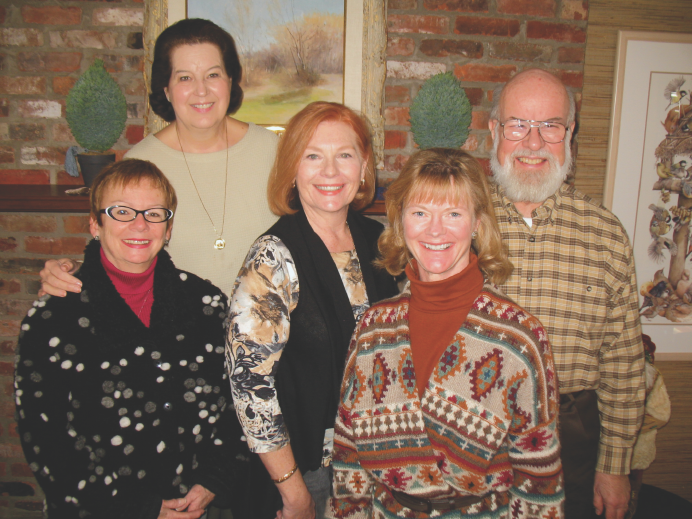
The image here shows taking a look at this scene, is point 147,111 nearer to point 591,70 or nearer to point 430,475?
point 430,475

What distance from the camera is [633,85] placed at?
7.44ft

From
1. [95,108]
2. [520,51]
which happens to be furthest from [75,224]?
[520,51]

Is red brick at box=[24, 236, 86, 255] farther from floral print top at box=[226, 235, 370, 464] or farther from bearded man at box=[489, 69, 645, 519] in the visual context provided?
bearded man at box=[489, 69, 645, 519]

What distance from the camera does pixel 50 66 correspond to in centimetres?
211

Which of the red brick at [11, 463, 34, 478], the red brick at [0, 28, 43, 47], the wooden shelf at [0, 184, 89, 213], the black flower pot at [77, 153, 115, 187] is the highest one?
the red brick at [0, 28, 43, 47]

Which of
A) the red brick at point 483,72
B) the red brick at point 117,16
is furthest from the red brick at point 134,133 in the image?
the red brick at point 483,72

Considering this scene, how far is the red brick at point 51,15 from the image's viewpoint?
6.78ft

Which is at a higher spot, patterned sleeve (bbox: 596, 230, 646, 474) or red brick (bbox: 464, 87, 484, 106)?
red brick (bbox: 464, 87, 484, 106)

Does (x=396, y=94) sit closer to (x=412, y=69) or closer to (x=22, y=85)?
(x=412, y=69)

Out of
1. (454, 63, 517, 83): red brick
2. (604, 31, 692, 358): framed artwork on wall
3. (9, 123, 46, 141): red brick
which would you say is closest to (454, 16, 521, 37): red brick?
(454, 63, 517, 83): red brick

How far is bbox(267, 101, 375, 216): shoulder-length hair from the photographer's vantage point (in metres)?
1.40

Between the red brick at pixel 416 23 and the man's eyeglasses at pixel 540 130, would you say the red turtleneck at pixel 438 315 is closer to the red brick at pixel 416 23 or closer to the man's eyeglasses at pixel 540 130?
the man's eyeglasses at pixel 540 130

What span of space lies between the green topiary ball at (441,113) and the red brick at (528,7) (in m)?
0.57

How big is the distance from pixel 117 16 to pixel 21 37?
0.47m
